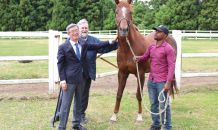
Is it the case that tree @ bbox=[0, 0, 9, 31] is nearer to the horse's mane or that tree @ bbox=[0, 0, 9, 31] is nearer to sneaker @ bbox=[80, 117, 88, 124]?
sneaker @ bbox=[80, 117, 88, 124]

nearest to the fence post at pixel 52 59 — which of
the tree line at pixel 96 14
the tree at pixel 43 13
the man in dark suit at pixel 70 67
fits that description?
the man in dark suit at pixel 70 67

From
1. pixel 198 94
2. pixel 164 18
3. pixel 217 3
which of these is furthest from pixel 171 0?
pixel 198 94

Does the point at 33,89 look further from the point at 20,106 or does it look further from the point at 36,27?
the point at 36,27

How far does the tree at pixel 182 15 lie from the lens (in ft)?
102

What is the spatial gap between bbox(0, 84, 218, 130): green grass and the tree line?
90.7ft

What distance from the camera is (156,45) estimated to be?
333 cm

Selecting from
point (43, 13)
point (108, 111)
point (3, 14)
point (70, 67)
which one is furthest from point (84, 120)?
point (43, 13)

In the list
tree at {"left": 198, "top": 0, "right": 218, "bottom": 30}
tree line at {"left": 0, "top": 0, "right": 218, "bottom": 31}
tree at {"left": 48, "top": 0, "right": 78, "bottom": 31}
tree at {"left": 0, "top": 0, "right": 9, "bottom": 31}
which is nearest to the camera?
tree at {"left": 198, "top": 0, "right": 218, "bottom": 30}

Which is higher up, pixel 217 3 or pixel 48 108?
pixel 217 3

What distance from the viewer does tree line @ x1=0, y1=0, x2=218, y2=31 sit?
30814 millimetres

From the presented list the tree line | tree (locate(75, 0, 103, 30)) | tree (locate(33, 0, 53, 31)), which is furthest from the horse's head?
tree (locate(33, 0, 53, 31))

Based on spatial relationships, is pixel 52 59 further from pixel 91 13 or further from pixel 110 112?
pixel 91 13

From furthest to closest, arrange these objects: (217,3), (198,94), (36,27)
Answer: (36,27) < (217,3) < (198,94)

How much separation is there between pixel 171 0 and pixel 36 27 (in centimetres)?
2429
